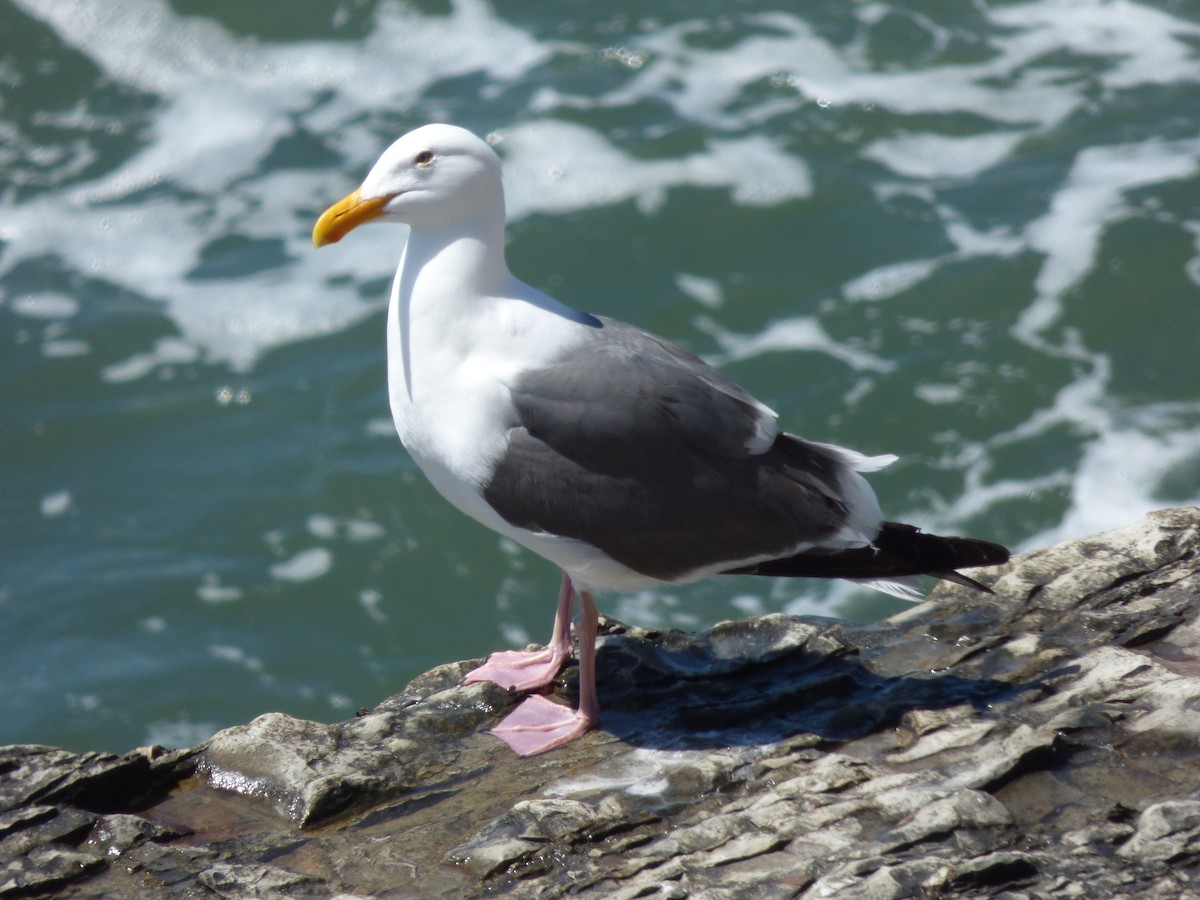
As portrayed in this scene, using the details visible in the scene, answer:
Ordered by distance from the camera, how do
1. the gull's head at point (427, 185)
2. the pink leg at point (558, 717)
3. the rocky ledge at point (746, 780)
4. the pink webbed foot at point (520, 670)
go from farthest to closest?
the pink webbed foot at point (520, 670) < the gull's head at point (427, 185) < the pink leg at point (558, 717) < the rocky ledge at point (746, 780)

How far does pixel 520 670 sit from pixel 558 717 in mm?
414

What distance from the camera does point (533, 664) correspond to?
15.9ft

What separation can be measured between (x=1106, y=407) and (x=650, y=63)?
5.22 meters

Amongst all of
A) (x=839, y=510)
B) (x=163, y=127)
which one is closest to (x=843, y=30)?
(x=163, y=127)

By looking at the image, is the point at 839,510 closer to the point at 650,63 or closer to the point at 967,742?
the point at 967,742

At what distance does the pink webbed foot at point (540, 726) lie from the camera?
14.0 ft

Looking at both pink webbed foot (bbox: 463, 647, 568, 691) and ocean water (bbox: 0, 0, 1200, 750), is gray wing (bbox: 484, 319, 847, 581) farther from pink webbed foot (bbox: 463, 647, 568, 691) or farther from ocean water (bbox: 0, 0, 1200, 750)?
ocean water (bbox: 0, 0, 1200, 750)

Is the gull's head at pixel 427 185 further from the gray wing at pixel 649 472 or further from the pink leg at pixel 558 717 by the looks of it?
the pink leg at pixel 558 717

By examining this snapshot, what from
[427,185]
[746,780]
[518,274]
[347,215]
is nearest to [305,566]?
[518,274]

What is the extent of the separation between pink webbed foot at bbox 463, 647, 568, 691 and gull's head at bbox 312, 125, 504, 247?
5.14 ft

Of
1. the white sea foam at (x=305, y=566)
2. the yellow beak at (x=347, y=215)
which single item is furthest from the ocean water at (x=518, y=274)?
the yellow beak at (x=347, y=215)

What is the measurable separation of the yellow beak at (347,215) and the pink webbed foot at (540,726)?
Answer: 1698mm

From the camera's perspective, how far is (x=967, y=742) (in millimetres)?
3939

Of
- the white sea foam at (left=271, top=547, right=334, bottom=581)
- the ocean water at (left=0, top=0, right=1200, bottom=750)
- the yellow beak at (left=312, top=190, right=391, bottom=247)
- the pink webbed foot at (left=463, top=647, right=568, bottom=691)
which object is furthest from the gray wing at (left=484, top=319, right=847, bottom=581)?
the white sea foam at (left=271, top=547, right=334, bottom=581)
